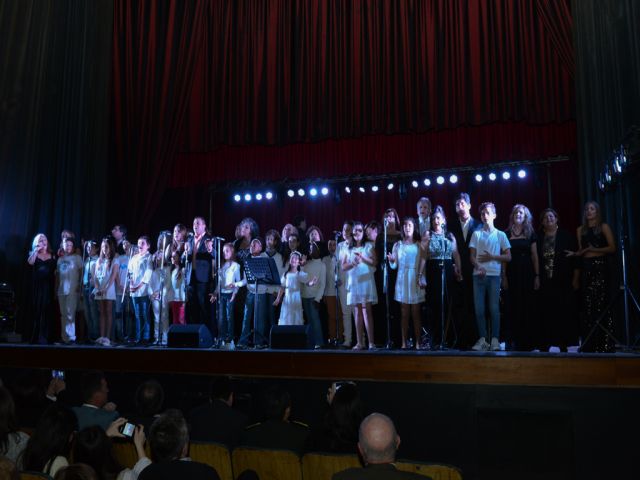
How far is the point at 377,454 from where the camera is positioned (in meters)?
2.84

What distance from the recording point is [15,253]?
10.6 meters

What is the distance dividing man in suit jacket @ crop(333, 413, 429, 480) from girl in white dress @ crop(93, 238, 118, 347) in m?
6.73

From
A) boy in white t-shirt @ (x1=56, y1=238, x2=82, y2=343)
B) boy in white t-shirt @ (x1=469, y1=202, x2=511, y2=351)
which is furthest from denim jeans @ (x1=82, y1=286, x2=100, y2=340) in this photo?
boy in white t-shirt @ (x1=469, y1=202, x2=511, y2=351)

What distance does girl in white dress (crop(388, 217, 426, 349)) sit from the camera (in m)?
7.54

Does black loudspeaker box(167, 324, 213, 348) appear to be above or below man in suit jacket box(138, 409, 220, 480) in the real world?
above

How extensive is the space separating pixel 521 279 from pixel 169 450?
5408 millimetres

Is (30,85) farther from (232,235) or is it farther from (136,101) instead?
(232,235)

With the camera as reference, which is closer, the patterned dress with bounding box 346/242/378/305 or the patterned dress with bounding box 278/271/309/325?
the patterned dress with bounding box 346/242/378/305

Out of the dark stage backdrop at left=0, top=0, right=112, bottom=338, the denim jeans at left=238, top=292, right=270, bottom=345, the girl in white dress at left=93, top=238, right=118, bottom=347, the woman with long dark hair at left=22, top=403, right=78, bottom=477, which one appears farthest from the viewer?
the dark stage backdrop at left=0, top=0, right=112, bottom=338

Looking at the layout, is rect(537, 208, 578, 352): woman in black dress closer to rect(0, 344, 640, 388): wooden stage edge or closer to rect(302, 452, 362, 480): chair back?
rect(0, 344, 640, 388): wooden stage edge

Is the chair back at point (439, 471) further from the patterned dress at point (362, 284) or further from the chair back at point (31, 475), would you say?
the patterned dress at point (362, 284)

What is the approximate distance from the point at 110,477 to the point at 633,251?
6.34 meters

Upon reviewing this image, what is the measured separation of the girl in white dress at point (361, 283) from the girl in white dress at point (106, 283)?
3.22 metres

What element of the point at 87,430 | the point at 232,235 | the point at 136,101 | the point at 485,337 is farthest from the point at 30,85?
the point at 87,430
